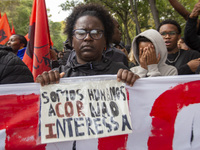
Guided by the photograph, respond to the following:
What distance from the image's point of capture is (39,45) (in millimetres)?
4070

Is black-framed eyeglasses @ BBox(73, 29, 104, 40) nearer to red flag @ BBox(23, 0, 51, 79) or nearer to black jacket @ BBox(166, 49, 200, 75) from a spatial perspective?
black jacket @ BBox(166, 49, 200, 75)

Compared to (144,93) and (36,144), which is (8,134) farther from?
(144,93)

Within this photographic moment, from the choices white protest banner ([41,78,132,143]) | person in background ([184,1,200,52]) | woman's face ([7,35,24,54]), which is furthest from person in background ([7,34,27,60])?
person in background ([184,1,200,52])

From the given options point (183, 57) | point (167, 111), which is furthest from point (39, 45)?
point (167, 111)

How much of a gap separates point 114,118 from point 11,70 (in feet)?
3.41

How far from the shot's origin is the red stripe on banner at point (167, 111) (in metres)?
1.91

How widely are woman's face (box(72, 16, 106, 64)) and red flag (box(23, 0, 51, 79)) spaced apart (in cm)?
190

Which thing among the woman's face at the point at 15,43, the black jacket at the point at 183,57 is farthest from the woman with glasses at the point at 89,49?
the woman's face at the point at 15,43

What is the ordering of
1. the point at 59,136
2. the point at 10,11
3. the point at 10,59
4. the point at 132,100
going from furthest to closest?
the point at 10,11 < the point at 10,59 < the point at 132,100 < the point at 59,136

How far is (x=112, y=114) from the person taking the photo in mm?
1806

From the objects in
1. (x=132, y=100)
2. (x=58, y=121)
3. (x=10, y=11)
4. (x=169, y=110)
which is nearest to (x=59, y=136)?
(x=58, y=121)

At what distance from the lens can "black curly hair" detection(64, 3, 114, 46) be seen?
231cm

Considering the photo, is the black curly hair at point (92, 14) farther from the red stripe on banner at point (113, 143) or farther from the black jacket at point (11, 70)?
the red stripe on banner at point (113, 143)

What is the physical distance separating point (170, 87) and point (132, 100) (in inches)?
14.6
